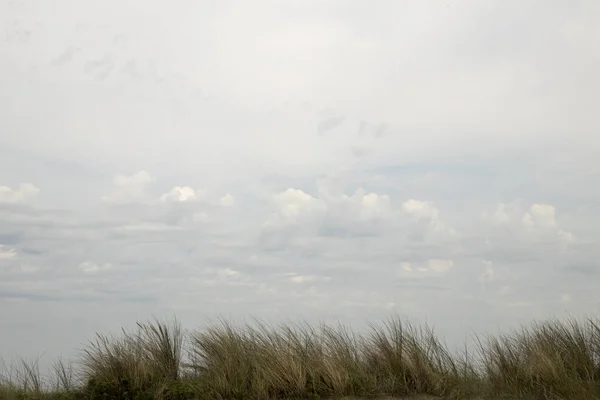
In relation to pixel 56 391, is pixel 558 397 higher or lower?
lower

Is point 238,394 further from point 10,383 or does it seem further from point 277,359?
point 10,383

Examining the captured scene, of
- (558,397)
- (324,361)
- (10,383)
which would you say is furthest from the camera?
(10,383)

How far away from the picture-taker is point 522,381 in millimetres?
13172

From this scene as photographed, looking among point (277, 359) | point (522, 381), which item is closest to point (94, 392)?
point (277, 359)

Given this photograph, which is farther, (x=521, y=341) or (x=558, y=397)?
(x=521, y=341)

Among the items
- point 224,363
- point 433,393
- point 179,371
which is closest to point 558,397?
point 433,393

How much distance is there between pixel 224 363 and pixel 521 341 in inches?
242

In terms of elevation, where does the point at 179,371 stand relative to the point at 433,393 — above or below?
above

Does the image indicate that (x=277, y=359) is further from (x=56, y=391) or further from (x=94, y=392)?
(x=56, y=391)

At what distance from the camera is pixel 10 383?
13.8 m

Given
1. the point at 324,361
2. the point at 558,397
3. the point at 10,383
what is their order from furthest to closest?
the point at 10,383 → the point at 324,361 → the point at 558,397

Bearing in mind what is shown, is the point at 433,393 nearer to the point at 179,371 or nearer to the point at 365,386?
the point at 365,386

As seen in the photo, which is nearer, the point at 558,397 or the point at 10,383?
the point at 558,397

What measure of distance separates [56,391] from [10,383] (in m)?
1.31
